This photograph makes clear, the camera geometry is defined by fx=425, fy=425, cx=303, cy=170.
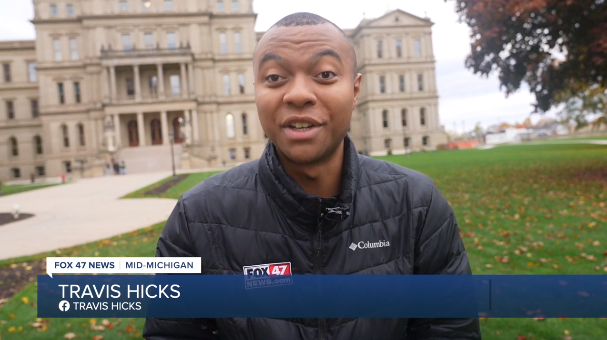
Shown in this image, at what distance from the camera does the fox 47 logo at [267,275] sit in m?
1.85

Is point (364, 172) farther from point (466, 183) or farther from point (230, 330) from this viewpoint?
point (466, 183)

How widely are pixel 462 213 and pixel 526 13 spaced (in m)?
6.86

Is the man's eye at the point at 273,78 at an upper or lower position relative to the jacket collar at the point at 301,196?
upper

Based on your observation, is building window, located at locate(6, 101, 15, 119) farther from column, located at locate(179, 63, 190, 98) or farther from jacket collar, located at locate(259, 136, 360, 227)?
jacket collar, located at locate(259, 136, 360, 227)

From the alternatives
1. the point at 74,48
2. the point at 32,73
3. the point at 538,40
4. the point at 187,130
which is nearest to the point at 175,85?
the point at 187,130

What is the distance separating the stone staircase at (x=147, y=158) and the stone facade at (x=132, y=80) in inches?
19.5

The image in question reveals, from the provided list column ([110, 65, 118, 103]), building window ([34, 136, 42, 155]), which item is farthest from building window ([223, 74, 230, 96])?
building window ([34, 136, 42, 155])

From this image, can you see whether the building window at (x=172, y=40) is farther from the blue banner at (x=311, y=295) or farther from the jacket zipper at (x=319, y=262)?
the jacket zipper at (x=319, y=262)

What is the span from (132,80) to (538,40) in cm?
4945

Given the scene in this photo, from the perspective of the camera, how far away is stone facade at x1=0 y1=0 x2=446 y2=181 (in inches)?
1951

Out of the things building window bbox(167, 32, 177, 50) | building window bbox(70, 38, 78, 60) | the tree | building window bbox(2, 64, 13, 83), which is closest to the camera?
the tree

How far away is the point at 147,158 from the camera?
139 feet

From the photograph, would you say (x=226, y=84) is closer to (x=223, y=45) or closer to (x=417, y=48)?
(x=223, y=45)

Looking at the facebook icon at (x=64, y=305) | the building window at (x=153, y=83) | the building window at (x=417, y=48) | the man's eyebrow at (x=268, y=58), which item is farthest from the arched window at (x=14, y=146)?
the man's eyebrow at (x=268, y=58)
